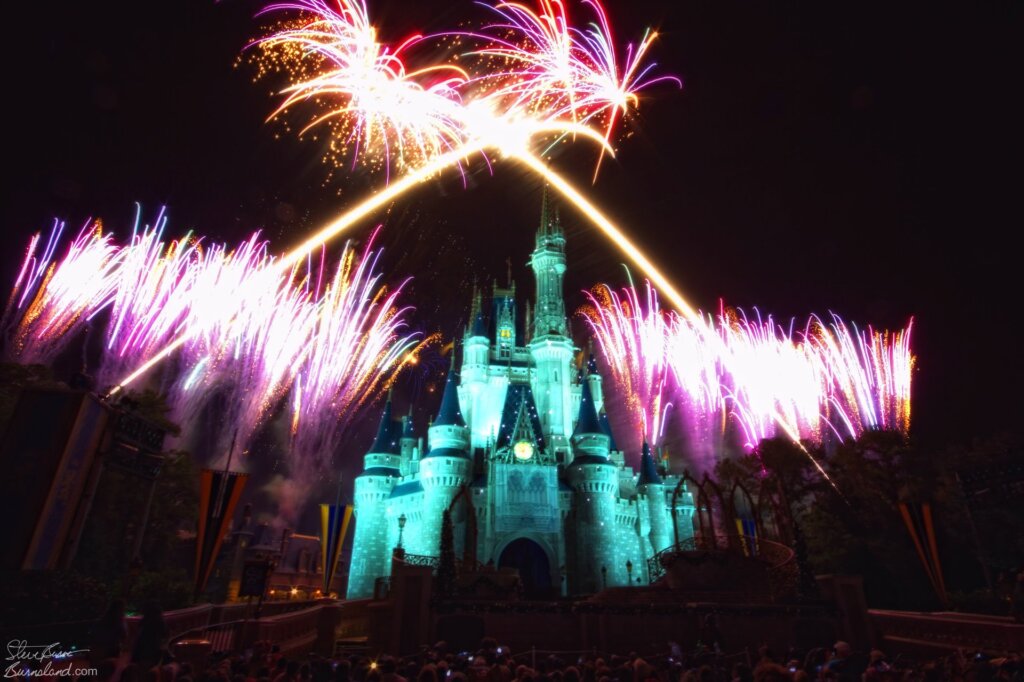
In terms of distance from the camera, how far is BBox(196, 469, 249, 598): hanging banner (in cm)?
1634

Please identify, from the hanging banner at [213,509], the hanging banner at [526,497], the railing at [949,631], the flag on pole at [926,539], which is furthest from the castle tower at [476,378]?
the railing at [949,631]

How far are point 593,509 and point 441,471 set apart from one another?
14.5 meters

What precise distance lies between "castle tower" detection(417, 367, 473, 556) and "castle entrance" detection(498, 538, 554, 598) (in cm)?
656

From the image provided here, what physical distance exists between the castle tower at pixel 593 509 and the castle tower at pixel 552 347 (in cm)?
506

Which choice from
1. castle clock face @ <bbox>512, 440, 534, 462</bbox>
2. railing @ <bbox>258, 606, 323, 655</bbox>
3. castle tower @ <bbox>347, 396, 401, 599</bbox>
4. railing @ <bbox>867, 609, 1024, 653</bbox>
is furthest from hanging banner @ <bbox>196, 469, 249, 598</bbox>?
castle tower @ <bbox>347, 396, 401, 599</bbox>

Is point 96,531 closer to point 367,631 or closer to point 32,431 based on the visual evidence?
point 367,631

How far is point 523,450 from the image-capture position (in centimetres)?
5162

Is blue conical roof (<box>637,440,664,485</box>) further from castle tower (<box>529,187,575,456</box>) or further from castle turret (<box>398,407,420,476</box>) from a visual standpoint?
castle turret (<box>398,407,420,476</box>)

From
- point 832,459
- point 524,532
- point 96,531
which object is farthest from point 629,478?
point 96,531

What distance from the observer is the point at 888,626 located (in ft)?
63.1

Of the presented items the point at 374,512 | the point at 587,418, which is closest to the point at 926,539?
the point at 587,418

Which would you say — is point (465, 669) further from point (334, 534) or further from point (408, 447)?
point (408, 447)

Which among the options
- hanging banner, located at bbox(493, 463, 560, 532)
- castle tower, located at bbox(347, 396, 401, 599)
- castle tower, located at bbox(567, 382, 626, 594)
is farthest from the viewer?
castle tower, located at bbox(347, 396, 401, 599)

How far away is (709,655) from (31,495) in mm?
14118
